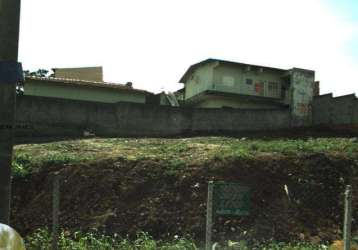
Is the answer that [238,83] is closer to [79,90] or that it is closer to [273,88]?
[273,88]

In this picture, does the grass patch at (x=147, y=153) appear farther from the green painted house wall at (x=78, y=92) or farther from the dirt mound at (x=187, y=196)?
the green painted house wall at (x=78, y=92)

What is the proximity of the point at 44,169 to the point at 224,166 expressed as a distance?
412 cm

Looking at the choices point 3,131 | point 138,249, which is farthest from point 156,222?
point 3,131

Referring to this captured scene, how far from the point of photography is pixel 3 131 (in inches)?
225

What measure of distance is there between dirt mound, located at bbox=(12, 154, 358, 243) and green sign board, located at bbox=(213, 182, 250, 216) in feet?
12.2

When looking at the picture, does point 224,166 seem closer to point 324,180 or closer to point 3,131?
point 324,180

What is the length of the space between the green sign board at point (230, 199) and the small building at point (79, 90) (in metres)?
30.2

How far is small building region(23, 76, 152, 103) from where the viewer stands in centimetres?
3559

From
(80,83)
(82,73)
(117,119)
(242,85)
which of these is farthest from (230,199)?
(82,73)

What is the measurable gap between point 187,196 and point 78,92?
1016 inches

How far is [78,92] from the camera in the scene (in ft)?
119

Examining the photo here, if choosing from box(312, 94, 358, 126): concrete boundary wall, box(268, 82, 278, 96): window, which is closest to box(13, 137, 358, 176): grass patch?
box(312, 94, 358, 126): concrete boundary wall

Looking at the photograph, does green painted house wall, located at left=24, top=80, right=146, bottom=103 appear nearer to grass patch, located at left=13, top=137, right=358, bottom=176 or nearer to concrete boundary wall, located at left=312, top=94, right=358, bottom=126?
concrete boundary wall, located at left=312, top=94, right=358, bottom=126

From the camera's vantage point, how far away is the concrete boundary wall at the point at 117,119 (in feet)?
82.4
